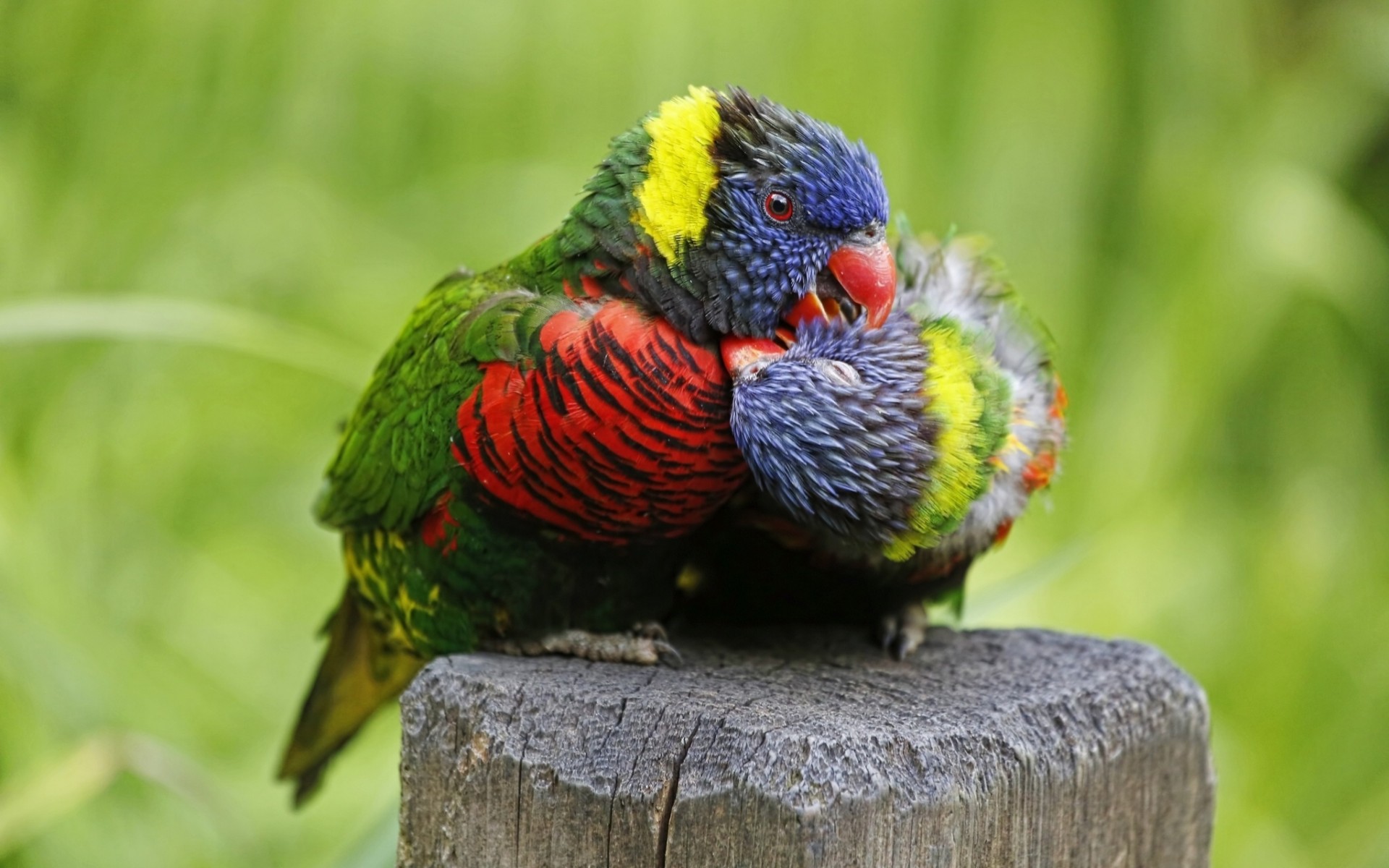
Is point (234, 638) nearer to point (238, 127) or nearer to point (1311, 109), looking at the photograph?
point (238, 127)

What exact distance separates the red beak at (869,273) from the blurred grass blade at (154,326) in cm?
113

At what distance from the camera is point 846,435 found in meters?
1.23

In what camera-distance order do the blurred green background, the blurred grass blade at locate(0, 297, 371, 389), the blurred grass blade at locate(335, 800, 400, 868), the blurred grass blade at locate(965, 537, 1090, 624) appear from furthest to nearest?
the blurred green background → the blurred grass blade at locate(965, 537, 1090, 624) → the blurred grass blade at locate(0, 297, 371, 389) → the blurred grass blade at locate(335, 800, 400, 868)

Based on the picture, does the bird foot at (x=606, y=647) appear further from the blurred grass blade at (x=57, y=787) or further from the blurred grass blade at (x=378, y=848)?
the blurred grass blade at (x=57, y=787)

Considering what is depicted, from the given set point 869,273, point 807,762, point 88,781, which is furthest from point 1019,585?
point 88,781

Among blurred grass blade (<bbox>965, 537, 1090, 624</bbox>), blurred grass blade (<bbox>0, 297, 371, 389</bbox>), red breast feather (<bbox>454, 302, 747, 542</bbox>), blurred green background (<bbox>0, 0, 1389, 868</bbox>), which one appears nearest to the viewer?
red breast feather (<bbox>454, 302, 747, 542</bbox>)

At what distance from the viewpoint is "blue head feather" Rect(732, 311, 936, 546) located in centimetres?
124

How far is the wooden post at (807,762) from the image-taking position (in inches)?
41.6

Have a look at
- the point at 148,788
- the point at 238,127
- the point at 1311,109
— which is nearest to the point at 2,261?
the point at 238,127

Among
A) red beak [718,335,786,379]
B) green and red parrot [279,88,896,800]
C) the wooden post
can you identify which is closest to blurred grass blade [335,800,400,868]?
green and red parrot [279,88,896,800]

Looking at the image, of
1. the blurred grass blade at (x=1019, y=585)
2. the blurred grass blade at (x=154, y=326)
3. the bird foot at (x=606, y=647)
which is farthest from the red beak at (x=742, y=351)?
the blurred grass blade at (x=154, y=326)

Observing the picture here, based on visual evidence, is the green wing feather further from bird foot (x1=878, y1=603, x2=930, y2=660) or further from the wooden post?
bird foot (x1=878, y1=603, x2=930, y2=660)

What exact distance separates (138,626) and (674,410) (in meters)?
2.01

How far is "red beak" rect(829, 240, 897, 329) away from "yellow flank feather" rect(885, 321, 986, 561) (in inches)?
4.9
